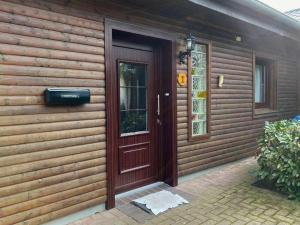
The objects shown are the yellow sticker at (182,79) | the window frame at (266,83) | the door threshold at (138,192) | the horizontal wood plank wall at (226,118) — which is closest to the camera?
the door threshold at (138,192)

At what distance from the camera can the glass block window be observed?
4430 millimetres

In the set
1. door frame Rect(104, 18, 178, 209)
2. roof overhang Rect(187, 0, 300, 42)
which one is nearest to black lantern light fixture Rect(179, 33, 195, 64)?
door frame Rect(104, 18, 178, 209)

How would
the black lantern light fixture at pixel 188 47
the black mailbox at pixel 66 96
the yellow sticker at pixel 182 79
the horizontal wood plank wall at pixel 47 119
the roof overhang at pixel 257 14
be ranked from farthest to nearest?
1. the yellow sticker at pixel 182 79
2. the black lantern light fixture at pixel 188 47
3. the roof overhang at pixel 257 14
4. the black mailbox at pixel 66 96
5. the horizontal wood plank wall at pixel 47 119

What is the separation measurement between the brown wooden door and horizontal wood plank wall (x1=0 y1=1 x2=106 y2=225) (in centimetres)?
42

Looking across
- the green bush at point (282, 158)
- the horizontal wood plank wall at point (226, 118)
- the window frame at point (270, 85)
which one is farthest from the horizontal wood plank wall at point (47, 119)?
the window frame at point (270, 85)

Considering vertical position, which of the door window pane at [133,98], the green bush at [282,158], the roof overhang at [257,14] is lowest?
the green bush at [282,158]

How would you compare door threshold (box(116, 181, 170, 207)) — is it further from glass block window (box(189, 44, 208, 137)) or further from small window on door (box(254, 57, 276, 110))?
small window on door (box(254, 57, 276, 110))

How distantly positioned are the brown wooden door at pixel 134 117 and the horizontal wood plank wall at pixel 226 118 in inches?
17.6

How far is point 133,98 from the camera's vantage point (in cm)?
379

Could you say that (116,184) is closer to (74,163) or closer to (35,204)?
(74,163)

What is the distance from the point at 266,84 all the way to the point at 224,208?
408 cm

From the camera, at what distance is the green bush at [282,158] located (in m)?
3.60

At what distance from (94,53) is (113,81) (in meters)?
0.40

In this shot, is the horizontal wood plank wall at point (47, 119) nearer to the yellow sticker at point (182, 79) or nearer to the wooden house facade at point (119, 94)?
the wooden house facade at point (119, 94)
